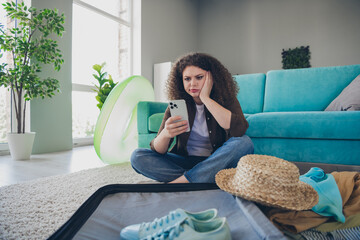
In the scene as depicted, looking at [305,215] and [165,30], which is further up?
[165,30]

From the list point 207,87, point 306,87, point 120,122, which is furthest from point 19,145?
point 306,87

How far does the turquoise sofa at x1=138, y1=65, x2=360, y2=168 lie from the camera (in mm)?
1496

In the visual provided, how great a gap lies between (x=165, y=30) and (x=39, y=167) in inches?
136

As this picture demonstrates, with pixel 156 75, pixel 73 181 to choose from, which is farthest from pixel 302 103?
pixel 156 75

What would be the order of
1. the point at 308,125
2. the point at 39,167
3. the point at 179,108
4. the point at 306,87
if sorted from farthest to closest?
the point at 306,87, the point at 39,167, the point at 308,125, the point at 179,108

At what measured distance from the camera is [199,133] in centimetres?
122

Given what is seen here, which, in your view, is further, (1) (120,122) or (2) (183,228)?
(1) (120,122)

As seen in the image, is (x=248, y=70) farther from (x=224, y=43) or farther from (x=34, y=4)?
(x=34, y=4)

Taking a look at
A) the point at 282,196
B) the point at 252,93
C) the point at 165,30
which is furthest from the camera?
the point at 165,30

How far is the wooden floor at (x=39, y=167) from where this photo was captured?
5.13 feet

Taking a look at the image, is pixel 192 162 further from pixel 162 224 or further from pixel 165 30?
pixel 165 30

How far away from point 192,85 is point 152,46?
3.31 m

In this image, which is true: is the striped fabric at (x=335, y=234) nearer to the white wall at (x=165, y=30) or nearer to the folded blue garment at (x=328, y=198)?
the folded blue garment at (x=328, y=198)

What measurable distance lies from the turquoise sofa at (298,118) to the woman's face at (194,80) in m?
0.76
